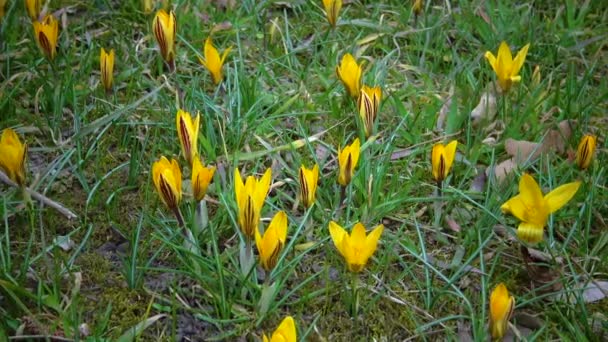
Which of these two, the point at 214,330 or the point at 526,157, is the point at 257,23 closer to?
the point at 526,157

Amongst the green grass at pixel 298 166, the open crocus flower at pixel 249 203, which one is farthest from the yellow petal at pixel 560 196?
the open crocus flower at pixel 249 203

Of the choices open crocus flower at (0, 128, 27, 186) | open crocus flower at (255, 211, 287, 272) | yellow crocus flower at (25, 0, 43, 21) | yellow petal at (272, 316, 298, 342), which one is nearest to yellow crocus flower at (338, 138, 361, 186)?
open crocus flower at (255, 211, 287, 272)

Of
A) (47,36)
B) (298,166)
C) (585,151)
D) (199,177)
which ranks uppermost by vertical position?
(47,36)

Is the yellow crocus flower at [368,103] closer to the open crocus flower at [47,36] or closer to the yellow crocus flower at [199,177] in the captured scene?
the yellow crocus flower at [199,177]

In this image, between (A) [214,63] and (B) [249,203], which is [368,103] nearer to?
(A) [214,63]

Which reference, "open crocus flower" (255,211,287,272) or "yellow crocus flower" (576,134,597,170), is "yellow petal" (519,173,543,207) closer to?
"yellow crocus flower" (576,134,597,170)

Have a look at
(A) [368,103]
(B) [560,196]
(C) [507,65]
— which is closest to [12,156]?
(A) [368,103]

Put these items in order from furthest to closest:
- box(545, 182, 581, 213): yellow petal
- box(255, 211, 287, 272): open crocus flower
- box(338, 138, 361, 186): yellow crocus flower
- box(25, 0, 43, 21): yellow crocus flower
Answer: box(25, 0, 43, 21): yellow crocus flower → box(338, 138, 361, 186): yellow crocus flower → box(545, 182, 581, 213): yellow petal → box(255, 211, 287, 272): open crocus flower
